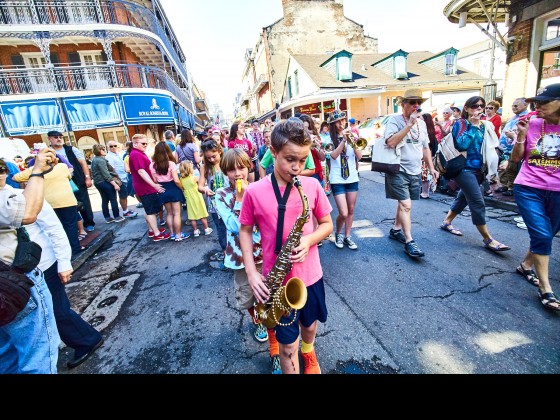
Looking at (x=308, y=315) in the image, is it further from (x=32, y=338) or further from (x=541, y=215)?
(x=541, y=215)

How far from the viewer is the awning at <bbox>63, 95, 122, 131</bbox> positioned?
1557 centimetres

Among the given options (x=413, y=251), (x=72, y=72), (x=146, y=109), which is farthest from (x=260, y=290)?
(x=72, y=72)

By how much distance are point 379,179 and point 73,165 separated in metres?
8.55

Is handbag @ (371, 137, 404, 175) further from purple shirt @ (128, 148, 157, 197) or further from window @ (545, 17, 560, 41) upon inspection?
window @ (545, 17, 560, 41)

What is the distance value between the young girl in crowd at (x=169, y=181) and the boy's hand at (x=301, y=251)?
4246 millimetres

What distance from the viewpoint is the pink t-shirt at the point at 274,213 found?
1.70 meters

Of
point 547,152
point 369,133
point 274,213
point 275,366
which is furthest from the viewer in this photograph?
point 369,133

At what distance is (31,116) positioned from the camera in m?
15.3

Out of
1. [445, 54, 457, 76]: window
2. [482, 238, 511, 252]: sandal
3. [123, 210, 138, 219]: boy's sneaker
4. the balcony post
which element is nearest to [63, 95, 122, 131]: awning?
the balcony post

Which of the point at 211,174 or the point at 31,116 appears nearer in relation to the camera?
the point at 211,174

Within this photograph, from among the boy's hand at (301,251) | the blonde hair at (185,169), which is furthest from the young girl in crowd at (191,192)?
the boy's hand at (301,251)

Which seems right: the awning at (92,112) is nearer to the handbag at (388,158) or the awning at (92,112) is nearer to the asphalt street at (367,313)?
the asphalt street at (367,313)

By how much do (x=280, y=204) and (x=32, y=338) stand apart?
201 cm

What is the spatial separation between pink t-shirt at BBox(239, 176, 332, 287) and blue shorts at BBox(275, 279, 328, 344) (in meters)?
0.09
